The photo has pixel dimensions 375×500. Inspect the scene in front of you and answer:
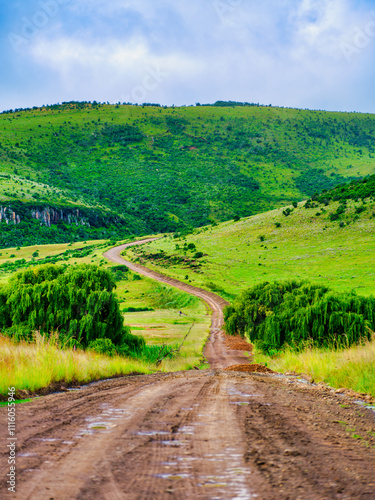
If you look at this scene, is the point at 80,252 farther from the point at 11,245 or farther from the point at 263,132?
the point at 263,132

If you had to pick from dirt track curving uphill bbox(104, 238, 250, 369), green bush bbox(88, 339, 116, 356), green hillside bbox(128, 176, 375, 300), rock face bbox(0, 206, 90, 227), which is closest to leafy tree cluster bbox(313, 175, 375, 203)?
green hillside bbox(128, 176, 375, 300)

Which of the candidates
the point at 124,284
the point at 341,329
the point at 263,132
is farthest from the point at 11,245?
the point at 263,132

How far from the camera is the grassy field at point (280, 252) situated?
50.8 meters

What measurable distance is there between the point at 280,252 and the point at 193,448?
61.3 m

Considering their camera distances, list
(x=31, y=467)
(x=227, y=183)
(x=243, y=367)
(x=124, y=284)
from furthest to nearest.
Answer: (x=227, y=183) < (x=124, y=284) < (x=243, y=367) < (x=31, y=467)

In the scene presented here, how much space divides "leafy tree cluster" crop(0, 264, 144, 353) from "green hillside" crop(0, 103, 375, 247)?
328 feet

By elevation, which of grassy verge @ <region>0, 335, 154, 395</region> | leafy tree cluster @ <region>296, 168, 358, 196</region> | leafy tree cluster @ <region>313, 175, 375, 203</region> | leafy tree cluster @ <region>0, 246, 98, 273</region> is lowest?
grassy verge @ <region>0, 335, 154, 395</region>

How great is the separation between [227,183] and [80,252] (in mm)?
86371

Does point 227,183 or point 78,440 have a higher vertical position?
point 227,183

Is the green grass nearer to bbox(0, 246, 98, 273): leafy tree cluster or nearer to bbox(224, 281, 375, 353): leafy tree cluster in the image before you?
bbox(224, 281, 375, 353): leafy tree cluster

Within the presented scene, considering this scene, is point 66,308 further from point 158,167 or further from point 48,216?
point 158,167

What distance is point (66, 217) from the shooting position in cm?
12800

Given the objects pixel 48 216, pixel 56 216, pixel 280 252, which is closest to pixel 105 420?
pixel 280 252

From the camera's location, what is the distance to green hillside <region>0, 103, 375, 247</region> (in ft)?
456
